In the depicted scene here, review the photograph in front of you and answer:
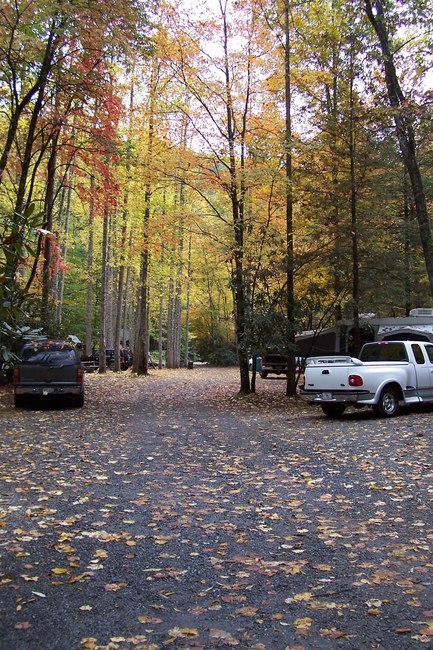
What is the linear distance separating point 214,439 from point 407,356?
554 cm

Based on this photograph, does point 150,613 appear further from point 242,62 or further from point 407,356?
point 242,62

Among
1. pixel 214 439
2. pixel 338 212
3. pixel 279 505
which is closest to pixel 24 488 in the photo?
pixel 279 505

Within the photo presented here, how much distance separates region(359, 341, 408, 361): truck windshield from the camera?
1262cm

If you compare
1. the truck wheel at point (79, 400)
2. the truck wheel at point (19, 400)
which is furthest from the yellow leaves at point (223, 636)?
the truck wheel at point (19, 400)

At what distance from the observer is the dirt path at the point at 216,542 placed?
121 inches

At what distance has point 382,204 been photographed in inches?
677

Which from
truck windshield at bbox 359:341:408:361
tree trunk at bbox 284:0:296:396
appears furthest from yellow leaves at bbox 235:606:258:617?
tree trunk at bbox 284:0:296:396

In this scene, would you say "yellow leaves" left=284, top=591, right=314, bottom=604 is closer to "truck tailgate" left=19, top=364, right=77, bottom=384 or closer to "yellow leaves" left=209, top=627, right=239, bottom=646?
"yellow leaves" left=209, top=627, right=239, bottom=646

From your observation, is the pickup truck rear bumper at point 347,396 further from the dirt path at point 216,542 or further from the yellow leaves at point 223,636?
→ the yellow leaves at point 223,636

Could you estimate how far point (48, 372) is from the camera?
13.0 metres

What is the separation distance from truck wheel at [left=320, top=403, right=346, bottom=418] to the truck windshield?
159 cm

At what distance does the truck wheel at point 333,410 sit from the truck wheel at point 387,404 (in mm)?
1128

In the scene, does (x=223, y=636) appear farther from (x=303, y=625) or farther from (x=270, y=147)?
(x=270, y=147)

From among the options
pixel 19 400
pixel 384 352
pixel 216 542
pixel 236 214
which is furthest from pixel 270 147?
pixel 216 542
